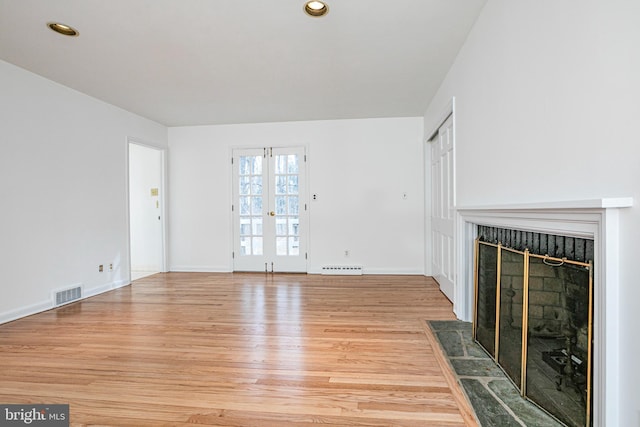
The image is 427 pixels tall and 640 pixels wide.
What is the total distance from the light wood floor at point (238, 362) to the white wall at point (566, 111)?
3.47ft

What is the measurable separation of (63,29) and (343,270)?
4285 mm

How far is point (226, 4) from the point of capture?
7.38 ft

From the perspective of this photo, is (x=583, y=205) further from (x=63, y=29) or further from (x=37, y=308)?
(x=37, y=308)

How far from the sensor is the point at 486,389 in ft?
5.94

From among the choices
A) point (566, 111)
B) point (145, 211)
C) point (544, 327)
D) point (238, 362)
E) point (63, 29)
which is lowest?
point (238, 362)

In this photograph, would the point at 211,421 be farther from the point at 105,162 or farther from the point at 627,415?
the point at 105,162

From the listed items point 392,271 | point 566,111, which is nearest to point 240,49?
point 566,111

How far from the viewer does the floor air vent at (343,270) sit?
5110 mm

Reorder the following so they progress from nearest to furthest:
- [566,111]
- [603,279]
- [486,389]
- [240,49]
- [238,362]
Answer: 1. [603,279]
2. [566,111]
3. [486,389]
4. [238,362]
5. [240,49]

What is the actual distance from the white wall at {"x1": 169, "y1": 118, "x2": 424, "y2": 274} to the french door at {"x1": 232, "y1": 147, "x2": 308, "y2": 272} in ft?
0.46

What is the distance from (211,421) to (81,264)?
3.36 metres

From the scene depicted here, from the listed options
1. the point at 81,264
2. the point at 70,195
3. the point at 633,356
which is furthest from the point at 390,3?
the point at 81,264

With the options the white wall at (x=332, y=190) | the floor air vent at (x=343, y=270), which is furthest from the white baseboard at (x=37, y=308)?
the floor air vent at (x=343, y=270)

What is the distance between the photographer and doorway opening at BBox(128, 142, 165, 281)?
572 cm
